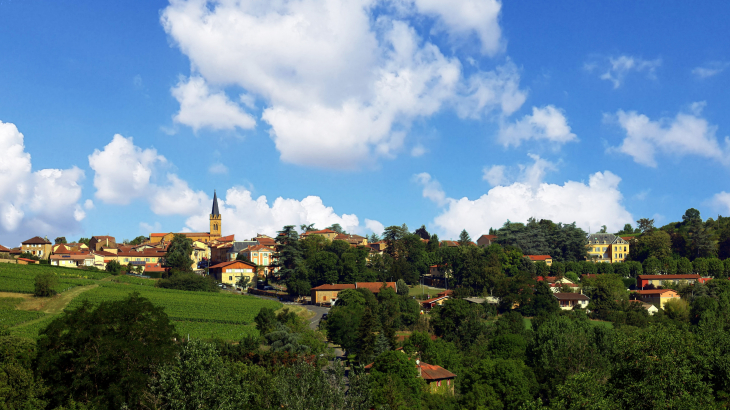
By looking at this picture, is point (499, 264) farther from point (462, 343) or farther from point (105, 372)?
point (105, 372)

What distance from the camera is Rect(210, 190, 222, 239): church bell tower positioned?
179875 mm

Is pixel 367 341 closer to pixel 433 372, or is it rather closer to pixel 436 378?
pixel 433 372

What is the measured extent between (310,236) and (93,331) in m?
89.0

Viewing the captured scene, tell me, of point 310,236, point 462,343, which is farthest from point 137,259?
point 462,343

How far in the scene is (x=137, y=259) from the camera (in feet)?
437

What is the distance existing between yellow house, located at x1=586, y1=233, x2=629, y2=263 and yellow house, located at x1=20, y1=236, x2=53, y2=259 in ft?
417

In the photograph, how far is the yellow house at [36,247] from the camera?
128 metres

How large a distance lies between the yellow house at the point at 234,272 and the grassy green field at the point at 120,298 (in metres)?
16.8

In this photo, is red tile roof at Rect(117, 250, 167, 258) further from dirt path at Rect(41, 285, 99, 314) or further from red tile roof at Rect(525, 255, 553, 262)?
red tile roof at Rect(525, 255, 553, 262)

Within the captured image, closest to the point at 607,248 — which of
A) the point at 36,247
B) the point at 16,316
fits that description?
the point at 16,316

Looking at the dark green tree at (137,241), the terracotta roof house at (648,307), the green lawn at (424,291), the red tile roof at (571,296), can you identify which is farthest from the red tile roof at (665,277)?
the dark green tree at (137,241)

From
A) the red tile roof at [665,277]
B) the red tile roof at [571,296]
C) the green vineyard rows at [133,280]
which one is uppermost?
the red tile roof at [665,277]

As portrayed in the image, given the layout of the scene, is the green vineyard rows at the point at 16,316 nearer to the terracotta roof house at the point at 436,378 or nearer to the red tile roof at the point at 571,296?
the terracotta roof house at the point at 436,378

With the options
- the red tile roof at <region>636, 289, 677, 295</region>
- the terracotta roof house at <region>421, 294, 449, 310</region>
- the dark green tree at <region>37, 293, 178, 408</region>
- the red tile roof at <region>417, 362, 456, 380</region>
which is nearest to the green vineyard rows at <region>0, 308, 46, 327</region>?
the dark green tree at <region>37, 293, 178, 408</region>
